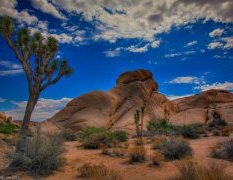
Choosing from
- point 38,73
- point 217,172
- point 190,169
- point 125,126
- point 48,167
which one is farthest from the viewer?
point 125,126

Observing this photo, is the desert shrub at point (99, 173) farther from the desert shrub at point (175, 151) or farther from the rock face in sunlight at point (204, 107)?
the rock face in sunlight at point (204, 107)

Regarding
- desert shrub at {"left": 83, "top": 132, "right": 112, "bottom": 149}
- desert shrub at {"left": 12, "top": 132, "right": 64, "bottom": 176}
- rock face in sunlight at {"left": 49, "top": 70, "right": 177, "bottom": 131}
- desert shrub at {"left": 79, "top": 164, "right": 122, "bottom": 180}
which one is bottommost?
desert shrub at {"left": 79, "top": 164, "right": 122, "bottom": 180}

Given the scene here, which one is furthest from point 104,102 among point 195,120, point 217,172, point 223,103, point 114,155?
point 217,172

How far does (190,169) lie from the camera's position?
6816 millimetres

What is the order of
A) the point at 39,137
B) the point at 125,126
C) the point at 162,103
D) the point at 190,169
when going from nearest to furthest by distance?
the point at 190,169
the point at 39,137
the point at 125,126
the point at 162,103

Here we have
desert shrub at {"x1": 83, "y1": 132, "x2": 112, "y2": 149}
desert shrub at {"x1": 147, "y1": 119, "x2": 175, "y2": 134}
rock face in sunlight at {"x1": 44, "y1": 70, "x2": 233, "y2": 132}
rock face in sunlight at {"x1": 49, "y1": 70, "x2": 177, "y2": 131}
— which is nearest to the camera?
desert shrub at {"x1": 83, "y1": 132, "x2": 112, "y2": 149}

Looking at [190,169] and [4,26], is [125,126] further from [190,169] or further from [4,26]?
[190,169]

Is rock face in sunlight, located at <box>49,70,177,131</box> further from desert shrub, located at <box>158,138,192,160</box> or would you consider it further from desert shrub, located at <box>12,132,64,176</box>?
desert shrub, located at <box>12,132,64,176</box>

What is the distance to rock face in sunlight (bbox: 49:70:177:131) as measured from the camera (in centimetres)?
4024

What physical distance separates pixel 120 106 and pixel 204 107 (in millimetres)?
17849

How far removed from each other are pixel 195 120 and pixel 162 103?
24.0 feet

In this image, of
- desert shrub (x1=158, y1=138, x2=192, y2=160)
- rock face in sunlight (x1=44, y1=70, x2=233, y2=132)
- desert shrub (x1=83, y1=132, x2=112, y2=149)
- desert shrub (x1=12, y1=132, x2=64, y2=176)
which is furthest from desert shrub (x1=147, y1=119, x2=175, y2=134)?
desert shrub (x1=12, y1=132, x2=64, y2=176)

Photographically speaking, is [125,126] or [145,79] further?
[145,79]

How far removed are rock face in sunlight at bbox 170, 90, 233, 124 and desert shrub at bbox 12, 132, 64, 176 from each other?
37436mm
